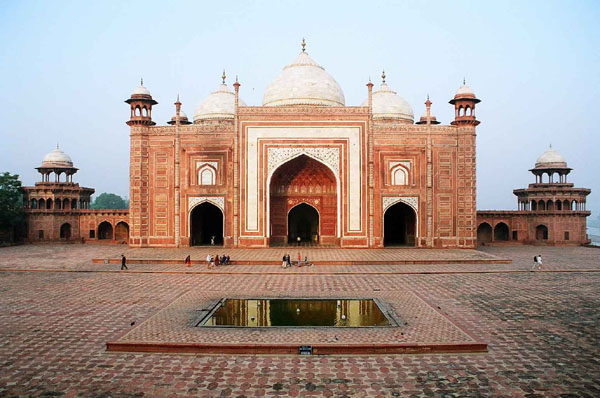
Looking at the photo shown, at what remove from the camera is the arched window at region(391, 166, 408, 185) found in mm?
19891

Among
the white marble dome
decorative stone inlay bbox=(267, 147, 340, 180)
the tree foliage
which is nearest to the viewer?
decorative stone inlay bbox=(267, 147, 340, 180)

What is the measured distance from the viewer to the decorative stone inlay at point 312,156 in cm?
1973

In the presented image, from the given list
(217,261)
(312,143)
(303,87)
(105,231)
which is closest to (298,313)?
(217,261)

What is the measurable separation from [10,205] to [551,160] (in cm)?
3036

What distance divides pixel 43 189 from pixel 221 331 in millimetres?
21410

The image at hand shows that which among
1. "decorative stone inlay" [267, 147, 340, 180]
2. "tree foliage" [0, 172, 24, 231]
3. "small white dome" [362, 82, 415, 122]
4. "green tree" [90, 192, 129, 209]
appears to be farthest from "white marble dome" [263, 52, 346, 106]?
"green tree" [90, 192, 129, 209]

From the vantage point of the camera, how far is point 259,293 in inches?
419

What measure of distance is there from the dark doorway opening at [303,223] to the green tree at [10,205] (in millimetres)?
14818

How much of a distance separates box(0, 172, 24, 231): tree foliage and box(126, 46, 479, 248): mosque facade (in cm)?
797

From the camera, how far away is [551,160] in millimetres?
24391

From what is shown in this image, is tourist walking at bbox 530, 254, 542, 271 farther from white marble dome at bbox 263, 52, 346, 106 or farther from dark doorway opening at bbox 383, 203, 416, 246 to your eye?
white marble dome at bbox 263, 52, 346, 106

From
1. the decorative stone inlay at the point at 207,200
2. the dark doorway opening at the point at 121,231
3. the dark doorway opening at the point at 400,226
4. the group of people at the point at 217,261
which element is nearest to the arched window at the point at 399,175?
the dark doorway opening at the point at 400,226

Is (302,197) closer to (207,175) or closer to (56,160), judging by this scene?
(207,175)

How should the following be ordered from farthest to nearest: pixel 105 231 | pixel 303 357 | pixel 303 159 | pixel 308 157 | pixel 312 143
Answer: pixel 105 231
pixel 303 159
pixel 308 157
pixel 312 143
pixel 303 357
